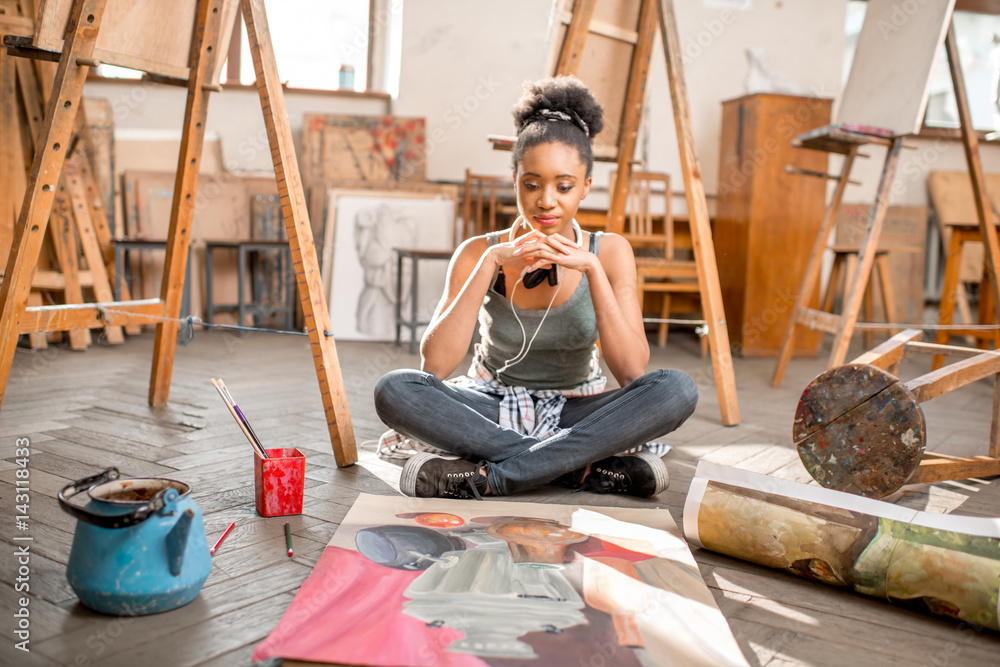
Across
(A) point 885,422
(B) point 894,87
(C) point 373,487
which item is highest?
(B) point 894,87

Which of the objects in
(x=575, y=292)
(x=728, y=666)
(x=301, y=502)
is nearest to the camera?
(x=728, y=666)

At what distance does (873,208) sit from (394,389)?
6.72 feet

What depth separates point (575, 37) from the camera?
7.90ft

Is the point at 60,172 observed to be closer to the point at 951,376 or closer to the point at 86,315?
the point at 86,315

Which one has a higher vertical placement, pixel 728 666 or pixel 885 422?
pixel 885 422

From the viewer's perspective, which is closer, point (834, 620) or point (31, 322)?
point (834, 620)

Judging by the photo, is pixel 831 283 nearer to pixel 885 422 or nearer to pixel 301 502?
pixel 885 422

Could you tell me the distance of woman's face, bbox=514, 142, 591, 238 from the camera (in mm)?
1620

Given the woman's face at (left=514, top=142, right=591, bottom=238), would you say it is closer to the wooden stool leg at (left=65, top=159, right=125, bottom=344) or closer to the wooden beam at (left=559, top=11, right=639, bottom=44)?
the wooden beam at (left=559, top=11, right=639, bottom=44)

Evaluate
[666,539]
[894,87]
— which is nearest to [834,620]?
[666,539]

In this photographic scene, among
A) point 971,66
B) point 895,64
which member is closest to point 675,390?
point 895,64

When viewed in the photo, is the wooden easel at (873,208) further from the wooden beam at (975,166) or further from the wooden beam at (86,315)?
the wooden beam at (86,315)

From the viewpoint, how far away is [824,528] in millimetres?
1140

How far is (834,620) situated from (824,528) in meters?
0.14
